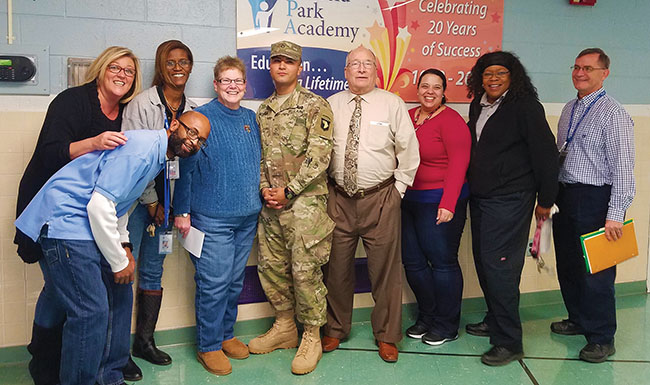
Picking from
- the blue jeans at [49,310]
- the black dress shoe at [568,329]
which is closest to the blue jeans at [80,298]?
the blue jeans at [49,310]

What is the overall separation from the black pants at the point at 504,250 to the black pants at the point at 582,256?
0.31 m

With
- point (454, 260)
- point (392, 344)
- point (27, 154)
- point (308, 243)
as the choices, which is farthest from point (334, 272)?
point (27, 154)

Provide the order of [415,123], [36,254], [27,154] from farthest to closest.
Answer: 1. [415,123]
2. [27,154]
3. [36,254]

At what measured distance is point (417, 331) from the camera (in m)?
3.36

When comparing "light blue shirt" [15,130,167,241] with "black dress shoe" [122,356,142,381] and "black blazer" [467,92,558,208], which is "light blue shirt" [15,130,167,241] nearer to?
"black dress shoe" [122,356,142,381]

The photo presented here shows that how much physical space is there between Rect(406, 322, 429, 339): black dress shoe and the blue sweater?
1314 millimetres

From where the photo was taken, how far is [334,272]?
10.1 ft

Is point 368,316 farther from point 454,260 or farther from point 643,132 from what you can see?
point 643,132

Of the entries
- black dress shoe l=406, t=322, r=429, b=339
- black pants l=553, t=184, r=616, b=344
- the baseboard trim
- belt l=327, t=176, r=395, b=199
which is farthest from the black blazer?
the baseboard trim

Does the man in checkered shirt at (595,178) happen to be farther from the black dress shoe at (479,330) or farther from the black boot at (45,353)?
the black boot at (45,353)

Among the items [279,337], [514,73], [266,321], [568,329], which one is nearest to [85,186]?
[279,337]

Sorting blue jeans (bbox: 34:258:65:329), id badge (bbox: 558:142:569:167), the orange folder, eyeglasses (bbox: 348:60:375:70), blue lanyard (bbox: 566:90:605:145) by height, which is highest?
eyeglasses (bbox: 348:60:375:70)

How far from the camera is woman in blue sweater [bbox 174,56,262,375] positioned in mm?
2730

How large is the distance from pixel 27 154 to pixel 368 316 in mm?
2223
